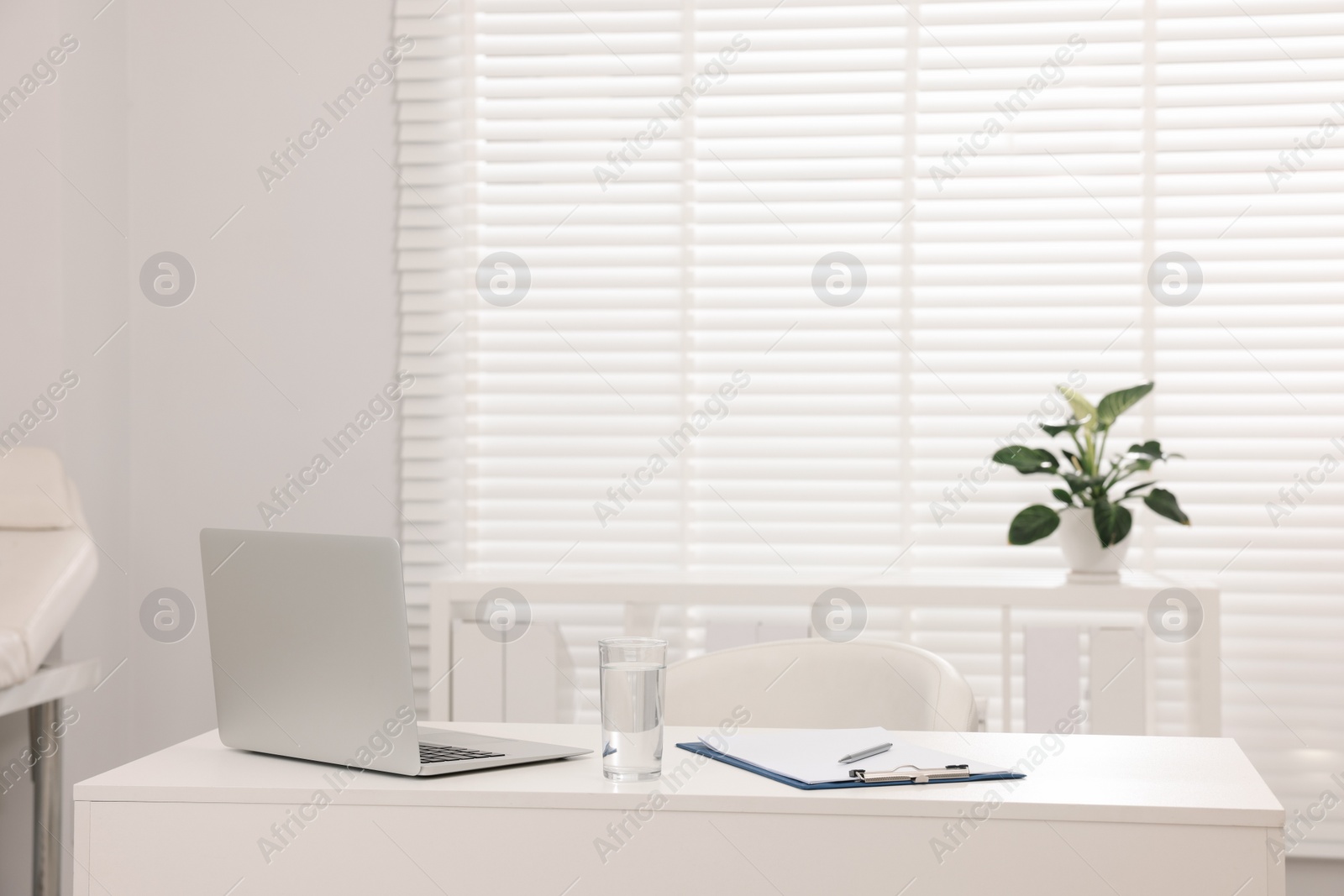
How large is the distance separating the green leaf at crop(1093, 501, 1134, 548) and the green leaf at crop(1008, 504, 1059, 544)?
85 millimetres

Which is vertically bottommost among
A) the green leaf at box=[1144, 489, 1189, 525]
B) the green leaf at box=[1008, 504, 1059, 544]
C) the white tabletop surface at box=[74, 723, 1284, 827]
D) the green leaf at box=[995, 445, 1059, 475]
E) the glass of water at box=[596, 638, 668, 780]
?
the white tabletop surface at box=[74, 723, 1284, 827]

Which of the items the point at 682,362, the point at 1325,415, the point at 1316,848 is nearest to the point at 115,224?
the point at 682,362

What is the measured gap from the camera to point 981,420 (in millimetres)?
2824

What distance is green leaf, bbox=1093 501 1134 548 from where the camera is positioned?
2443 mm

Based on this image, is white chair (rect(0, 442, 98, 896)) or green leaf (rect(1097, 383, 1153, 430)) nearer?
white chair (rect(0, 442, 98, 896))

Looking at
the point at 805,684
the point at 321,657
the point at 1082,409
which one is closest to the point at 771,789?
the point at 321,657

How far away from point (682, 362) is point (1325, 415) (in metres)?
1.48

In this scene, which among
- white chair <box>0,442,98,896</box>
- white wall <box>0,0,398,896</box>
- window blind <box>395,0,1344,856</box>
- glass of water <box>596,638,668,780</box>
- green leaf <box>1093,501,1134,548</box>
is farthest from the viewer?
white wall <box>0,0,398,896</box>

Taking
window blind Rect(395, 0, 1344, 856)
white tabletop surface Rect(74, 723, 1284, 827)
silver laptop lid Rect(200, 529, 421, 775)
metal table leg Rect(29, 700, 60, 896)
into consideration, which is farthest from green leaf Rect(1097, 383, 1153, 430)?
metal table leg Rect(29, 700, 60, 896)

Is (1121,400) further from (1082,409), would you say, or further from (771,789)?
(771,789)

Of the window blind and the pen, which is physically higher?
the window blind

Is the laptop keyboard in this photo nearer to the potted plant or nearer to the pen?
the pen

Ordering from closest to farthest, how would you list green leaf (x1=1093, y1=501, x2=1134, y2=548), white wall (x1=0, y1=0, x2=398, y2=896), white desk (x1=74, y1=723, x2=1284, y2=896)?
white desk (x1=74, y1=723, x2=1284, y2=896) → green leaf (x1=1093, y1=501, x2=1134, y2=548) → white wall (x1=0, y1=0, x2=398, y2=896)

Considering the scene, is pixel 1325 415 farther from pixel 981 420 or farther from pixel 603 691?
pixel 603 691
